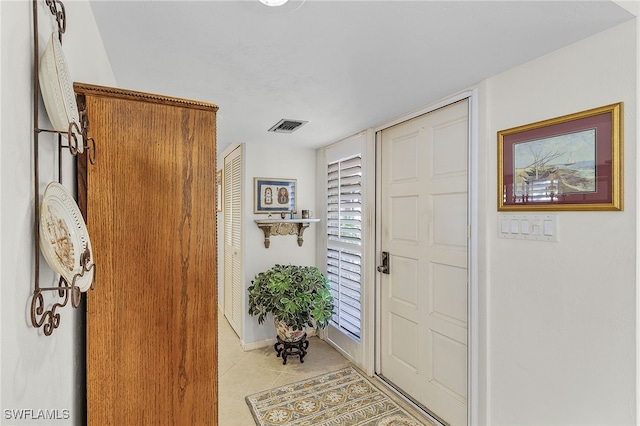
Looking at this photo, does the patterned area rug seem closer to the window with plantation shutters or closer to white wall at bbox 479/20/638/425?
the window with plantation shutters

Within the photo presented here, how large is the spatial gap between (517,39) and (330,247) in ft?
8.23

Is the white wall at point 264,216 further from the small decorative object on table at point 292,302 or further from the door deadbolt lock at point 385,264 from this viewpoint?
the door deadbolt lock at point 385,264

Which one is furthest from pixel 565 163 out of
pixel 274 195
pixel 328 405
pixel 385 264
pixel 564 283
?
pixel 274 195

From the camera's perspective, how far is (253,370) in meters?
2.97

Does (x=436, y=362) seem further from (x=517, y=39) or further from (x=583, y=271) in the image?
(x=517, y=39)

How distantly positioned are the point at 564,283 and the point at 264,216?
268 centimetres

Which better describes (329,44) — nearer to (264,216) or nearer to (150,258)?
(150,258)

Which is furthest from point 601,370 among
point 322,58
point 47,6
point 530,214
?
point 47,6

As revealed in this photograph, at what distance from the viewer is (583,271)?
1.41m

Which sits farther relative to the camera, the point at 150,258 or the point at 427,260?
the point at 427,260

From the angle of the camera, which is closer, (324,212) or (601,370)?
(601,370)

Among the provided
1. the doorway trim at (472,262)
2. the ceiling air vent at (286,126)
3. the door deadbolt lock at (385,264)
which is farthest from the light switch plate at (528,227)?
the ceiling air vent at (286,126)

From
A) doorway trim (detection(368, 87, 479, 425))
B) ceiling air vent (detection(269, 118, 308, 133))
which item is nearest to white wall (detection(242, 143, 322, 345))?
ceiling air vent (detection(269, 118, 308, 133))

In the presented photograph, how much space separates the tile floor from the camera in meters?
2.37
